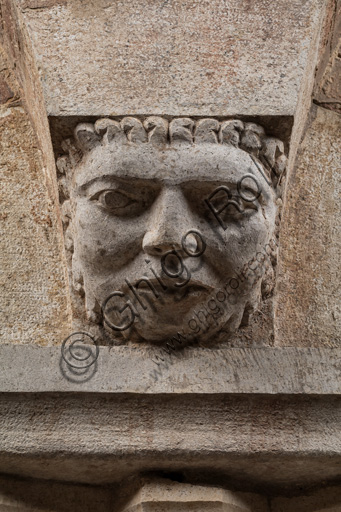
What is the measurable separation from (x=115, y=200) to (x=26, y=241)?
0.40 m

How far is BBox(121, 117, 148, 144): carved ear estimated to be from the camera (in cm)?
171

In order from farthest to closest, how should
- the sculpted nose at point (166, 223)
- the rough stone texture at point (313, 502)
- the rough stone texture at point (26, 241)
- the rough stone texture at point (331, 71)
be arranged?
the rough stone texture at point (331, 71) → the rough stone texture at point (26, 241) → the rough stone texture at point (313, 502) → the sculpted nose at point (166, 223)

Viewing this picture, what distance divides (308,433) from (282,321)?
1.11 ft

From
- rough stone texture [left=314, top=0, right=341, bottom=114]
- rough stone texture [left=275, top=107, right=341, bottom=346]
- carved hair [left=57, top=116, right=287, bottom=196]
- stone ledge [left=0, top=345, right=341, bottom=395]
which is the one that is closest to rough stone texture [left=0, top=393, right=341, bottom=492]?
stone ledge [left=0, top=345, right=341, bottom=395]

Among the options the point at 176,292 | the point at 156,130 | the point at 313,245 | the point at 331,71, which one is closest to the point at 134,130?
the point at 156,130

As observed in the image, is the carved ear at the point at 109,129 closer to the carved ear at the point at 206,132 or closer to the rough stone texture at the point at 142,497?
the carved ear at the point at 206,132

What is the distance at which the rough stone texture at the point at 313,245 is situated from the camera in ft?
6.52

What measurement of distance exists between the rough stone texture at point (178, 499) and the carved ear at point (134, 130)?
0.69 metres

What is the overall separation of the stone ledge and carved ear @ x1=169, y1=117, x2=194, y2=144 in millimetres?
430

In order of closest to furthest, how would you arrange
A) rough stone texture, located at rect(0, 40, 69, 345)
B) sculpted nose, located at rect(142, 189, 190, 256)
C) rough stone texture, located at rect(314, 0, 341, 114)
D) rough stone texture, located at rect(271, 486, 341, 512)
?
sculpted nose, located at rect(142, 189, 190, 256), rough stone texture, located at rect(271, 486, 341, 512), rough stone texture, located at rect(0, 40, 69, 345), rough stone texture, located at rect(314, 0, 341, 114)

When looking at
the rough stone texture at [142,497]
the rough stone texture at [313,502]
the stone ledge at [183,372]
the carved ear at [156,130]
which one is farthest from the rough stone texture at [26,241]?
the rough stone texture at [313,502]

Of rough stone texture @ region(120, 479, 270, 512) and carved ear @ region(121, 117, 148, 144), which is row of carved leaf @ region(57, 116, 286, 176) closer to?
carved ear @ region(121, 117, 148, 144)

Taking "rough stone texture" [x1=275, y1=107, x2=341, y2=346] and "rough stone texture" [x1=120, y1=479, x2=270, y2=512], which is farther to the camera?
"rough stone texture" [x1=275, y1=107, x2=341, y2=346]

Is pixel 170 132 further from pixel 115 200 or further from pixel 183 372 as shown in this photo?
pixel 183 372
